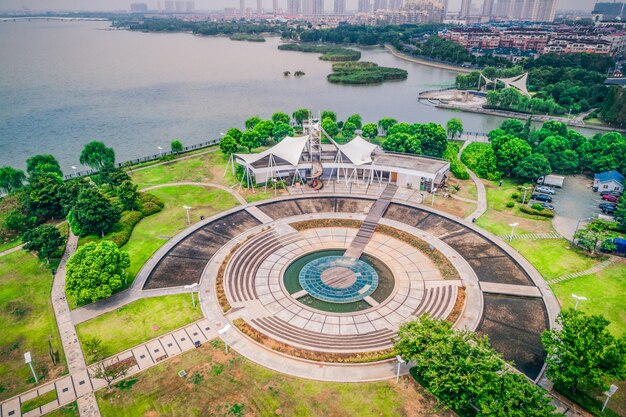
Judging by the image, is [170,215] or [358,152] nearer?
[170,215]

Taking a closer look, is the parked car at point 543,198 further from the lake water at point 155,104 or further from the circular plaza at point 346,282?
the lake water at point 155,104

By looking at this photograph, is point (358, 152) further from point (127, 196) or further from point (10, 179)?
point (10, 179)

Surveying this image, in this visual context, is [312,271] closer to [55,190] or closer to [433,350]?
[433,350]

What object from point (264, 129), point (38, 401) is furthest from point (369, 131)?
point (38, 401)

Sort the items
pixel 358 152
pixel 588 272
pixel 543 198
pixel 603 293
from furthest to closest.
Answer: pixel 358 152 → pixel 543 198 → pixel 588 272 → pixel 603 293

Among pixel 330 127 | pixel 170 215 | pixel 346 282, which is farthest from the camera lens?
pixel 330 127

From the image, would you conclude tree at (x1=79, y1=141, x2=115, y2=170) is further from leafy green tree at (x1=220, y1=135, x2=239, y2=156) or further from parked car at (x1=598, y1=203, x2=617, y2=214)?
parked car at (x1=598, y1=203, x2=617, y2=214)

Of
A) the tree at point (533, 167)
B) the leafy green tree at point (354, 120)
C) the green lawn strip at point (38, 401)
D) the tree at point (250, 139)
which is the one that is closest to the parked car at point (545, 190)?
the tree at point (533, 167)
